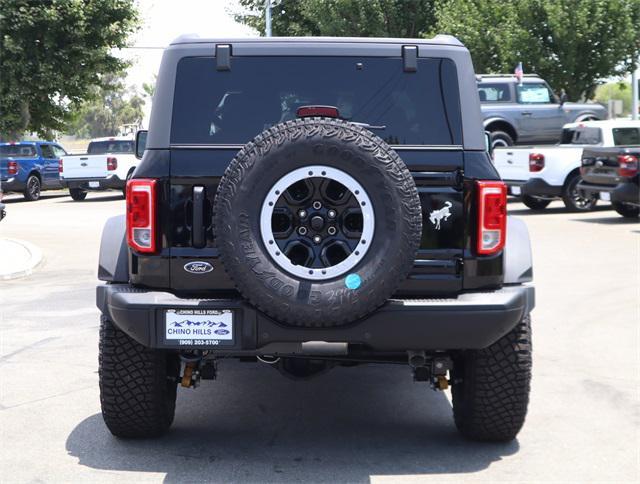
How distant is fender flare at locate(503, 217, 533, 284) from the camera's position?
510 cm

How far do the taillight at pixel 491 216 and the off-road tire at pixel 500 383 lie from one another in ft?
1.56

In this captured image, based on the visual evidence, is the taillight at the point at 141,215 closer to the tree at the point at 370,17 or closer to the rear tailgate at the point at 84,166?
the rear tailgate at the point at 84,166

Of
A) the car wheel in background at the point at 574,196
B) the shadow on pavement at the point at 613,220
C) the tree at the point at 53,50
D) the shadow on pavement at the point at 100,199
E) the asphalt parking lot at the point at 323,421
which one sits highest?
the tree at the point at 53,50

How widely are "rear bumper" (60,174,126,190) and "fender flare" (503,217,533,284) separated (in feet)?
74.8

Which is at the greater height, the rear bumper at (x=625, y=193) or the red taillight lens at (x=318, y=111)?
the red taillight lens at (x=318, y=111)

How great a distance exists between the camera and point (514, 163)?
66.8ft

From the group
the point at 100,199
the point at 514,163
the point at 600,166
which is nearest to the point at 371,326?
the point at 600,166

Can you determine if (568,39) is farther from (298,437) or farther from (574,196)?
(298,437)

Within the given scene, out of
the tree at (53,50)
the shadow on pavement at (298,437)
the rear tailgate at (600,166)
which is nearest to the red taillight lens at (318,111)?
the shadow on pavement at (298,437)

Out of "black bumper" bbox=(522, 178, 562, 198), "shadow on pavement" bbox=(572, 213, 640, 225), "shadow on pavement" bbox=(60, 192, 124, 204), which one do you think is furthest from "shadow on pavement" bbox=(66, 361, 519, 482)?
"shadow on pavement" bbox=(60, 192, 124, 204)

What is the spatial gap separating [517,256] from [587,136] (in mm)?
15191

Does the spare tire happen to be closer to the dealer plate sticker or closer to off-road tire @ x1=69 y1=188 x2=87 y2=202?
the dealer plate sticker

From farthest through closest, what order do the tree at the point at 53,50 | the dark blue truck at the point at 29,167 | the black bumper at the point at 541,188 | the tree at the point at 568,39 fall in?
1. the tree at the point at 53,50
2. the tree at the point at 568,39
3. the dark blue truck at the point at 29,167
4. the black bumper at the point at 541,188

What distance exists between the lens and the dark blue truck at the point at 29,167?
2845cm
